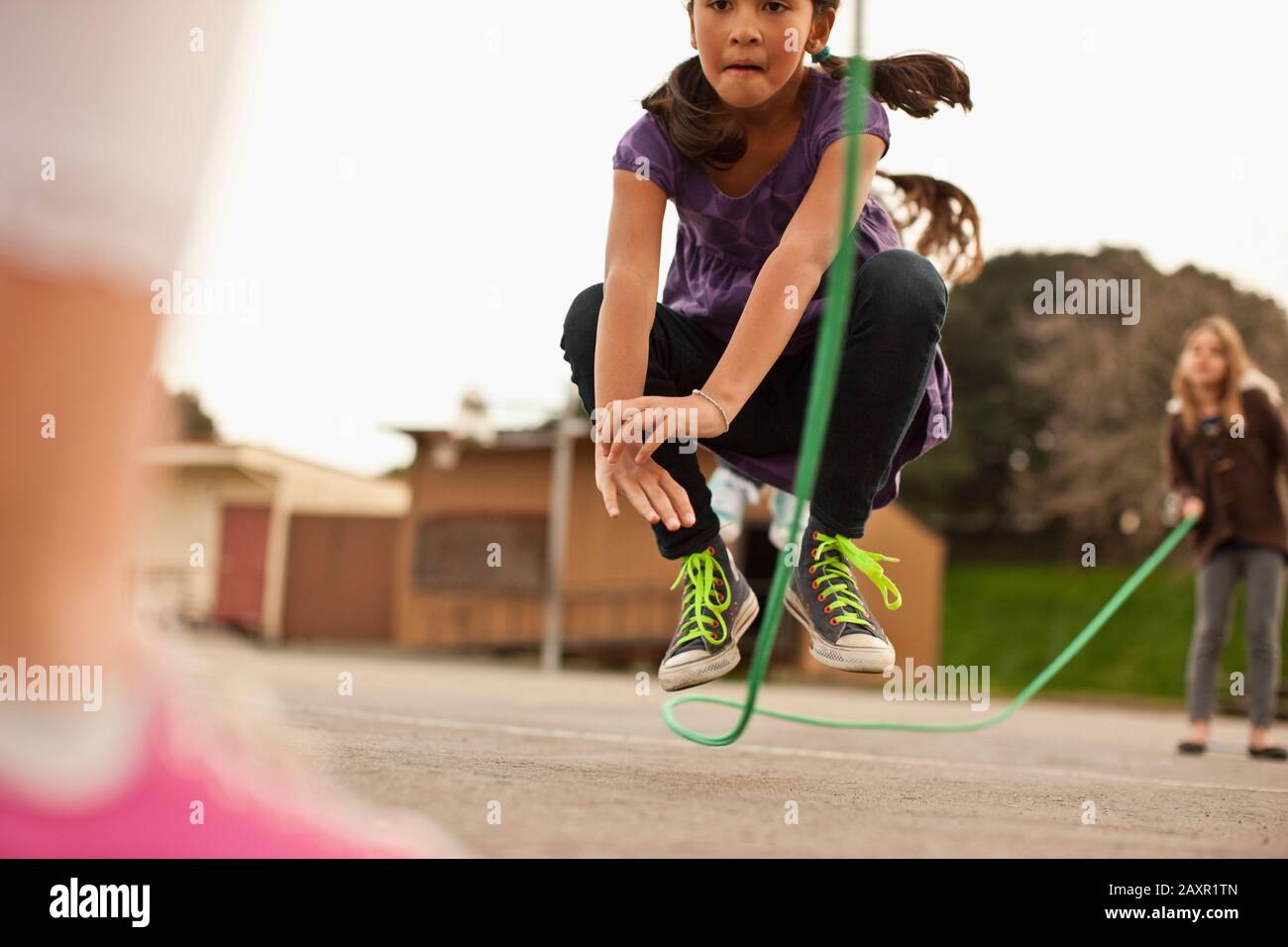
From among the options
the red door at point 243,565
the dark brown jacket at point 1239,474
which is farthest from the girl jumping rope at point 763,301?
the red door at point 243,565

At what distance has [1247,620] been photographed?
14.6 ft

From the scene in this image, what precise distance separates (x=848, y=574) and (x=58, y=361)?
5.12ft

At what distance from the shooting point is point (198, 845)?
1.00m

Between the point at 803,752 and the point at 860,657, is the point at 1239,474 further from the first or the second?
the point at 860,657

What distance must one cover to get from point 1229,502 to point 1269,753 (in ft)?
3.02

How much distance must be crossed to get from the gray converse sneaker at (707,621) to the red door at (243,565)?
52.3 feet

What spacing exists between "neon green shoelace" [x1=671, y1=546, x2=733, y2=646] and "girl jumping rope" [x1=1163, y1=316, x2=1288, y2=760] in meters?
2.85

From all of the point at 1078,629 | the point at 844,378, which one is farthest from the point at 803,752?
the point at 1078,629

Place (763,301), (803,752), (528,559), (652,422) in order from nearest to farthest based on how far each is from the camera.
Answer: (652,422), (763,301), (803,752), (528,559)

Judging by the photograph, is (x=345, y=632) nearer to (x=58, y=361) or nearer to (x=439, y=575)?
(x=439, y=575)

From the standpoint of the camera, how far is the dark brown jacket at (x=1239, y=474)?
4.34 m

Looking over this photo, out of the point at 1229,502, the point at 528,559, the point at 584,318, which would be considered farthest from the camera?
the point at 528,559

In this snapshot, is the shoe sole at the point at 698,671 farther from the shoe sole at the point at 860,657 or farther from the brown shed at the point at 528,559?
the brown shed at the point at 528,559

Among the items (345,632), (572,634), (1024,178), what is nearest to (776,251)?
(1024,178)
